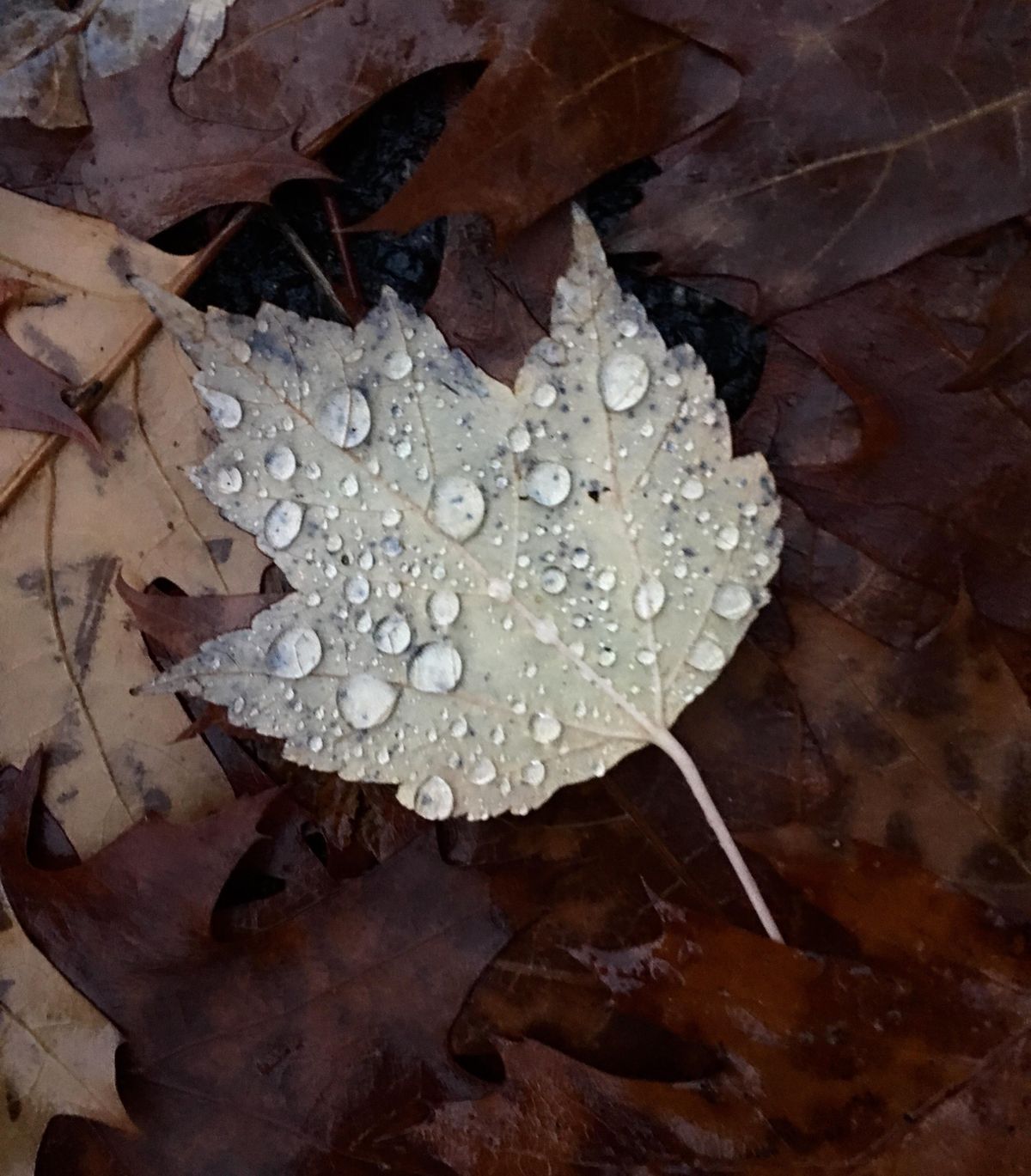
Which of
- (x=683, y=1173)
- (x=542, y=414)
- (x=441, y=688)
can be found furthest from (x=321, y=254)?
(x=683, y=1173)

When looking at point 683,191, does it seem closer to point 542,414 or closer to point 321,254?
point 542,414

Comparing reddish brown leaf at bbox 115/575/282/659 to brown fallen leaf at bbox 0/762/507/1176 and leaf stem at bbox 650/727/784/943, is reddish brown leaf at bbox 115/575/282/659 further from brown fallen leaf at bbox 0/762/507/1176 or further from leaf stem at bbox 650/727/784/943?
leaf stem at bbox 650/727/784/943

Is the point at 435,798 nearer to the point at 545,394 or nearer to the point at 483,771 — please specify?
the point at 483,771

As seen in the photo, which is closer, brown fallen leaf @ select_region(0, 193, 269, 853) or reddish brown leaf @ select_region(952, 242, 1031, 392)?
reddish brown leaf @ select_region(952, 242, 1031, 392)

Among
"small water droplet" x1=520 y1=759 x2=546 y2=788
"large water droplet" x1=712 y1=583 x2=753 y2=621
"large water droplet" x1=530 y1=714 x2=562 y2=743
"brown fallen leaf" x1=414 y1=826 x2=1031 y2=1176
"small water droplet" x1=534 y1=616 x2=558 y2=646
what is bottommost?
"brown fallen leaf" x1=414 y1=826 x2=1031 y2=1176

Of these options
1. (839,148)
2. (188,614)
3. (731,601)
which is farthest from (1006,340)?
(188,614)

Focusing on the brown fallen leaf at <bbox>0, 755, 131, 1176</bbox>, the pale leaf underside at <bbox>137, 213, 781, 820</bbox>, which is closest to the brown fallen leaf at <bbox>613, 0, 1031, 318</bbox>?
the pale leaf underside at <bbox>137, 213, 781, 820</bbox>
